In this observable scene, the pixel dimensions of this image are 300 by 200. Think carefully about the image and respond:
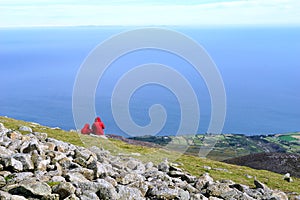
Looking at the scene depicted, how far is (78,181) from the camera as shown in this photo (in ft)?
35.7

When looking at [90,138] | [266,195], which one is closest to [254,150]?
[90,138]

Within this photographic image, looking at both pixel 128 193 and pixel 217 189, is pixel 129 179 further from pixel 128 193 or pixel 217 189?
pixel 217 189

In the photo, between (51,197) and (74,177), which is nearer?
(51,197)

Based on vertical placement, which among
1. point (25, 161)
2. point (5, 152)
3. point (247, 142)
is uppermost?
point (247, 142)

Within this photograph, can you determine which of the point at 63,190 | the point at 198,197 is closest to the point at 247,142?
the point at 198,197

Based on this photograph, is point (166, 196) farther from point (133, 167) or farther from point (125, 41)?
point (125, 41)

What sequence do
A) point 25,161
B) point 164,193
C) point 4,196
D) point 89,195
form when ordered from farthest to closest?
1. point 164,193
2. point 25,161
3. point 89,195
4. point 4,196

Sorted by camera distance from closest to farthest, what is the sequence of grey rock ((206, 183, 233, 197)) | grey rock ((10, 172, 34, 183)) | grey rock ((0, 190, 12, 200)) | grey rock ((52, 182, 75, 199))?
1. grey rock ((0, 190, 12, 200))
2. grey rock ((52, 182, 75, 199))
3. grey rock ((10, 172, 34, 183))
4. grey rock ((206, 183, 233, 197))

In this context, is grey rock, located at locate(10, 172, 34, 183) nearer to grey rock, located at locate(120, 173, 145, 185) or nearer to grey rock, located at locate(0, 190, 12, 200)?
grey rock, located at locate(0, 190, 12, 200)

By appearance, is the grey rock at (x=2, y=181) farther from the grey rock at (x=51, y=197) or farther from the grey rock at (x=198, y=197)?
the grey rock at (x=198, y=197)

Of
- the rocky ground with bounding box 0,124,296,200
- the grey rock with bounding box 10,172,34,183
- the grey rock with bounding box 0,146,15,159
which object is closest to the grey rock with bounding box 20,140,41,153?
the rocky ground with bounding box 0,124,296,200

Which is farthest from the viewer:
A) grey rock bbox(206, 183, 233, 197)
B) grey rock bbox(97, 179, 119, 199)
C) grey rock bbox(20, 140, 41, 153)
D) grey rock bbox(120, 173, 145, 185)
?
grey rock bbox(206, 183, 233, 197)

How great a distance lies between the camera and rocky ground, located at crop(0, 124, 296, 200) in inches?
390

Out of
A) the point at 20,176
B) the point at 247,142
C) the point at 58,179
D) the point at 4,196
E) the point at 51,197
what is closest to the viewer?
the point at 4,196
